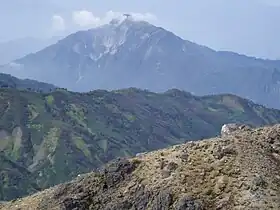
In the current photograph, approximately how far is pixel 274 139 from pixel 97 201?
10804mm

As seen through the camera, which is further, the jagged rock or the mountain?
the mountain

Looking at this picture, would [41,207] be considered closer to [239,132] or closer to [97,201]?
[97,201]

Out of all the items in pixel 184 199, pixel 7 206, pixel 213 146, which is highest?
pixel 213 146

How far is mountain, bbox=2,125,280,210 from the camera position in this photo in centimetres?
2753

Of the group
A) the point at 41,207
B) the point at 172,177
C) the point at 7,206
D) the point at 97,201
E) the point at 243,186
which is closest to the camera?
the point at 243,186

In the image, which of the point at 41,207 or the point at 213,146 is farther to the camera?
the point at 41,207

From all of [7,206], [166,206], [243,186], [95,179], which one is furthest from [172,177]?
[7,206]

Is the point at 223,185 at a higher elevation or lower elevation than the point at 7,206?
higher

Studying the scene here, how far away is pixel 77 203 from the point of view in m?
32.0

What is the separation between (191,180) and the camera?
94.9ft

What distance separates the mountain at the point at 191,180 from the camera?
27.5 m

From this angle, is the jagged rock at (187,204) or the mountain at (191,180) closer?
the jagged rock at (187,204)

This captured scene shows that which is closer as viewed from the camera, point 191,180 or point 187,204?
point 187,204

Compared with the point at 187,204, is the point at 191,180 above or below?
above
